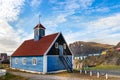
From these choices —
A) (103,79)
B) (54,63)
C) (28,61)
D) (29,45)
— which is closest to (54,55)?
(54,63)

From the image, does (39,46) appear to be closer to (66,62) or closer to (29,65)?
(29,65)

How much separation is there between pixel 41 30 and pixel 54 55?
889 cm

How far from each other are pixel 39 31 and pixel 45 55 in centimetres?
950

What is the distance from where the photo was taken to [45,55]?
40.3 metres

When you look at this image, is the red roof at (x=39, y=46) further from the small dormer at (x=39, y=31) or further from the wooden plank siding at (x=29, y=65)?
the small dormer at (x=39, y=31)

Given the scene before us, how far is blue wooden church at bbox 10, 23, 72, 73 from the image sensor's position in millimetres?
40969

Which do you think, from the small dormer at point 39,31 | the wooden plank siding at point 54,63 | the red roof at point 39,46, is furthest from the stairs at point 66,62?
the small dormer at point 39,31

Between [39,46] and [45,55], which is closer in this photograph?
[45,55]

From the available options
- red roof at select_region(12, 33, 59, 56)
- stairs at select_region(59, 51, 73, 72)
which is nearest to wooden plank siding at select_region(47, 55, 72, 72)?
stairs at select_region(59, 51, 73, 72)

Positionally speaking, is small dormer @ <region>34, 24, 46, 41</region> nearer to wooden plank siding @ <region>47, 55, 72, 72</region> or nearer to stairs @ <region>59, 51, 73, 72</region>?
stairs @ <region>59, 51, 73, 72</region>

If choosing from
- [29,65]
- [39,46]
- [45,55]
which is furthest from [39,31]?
[45,55]

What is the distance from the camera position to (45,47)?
4203 cm

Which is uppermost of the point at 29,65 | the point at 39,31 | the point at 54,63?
the point at 39,31

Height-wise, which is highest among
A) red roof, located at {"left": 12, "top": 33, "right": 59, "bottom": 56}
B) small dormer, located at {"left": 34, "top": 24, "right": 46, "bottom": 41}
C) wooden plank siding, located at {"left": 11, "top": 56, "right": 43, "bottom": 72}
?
small dormer, located at {"left": 34, "top": 24, "right": 46, "bottom": 41}
